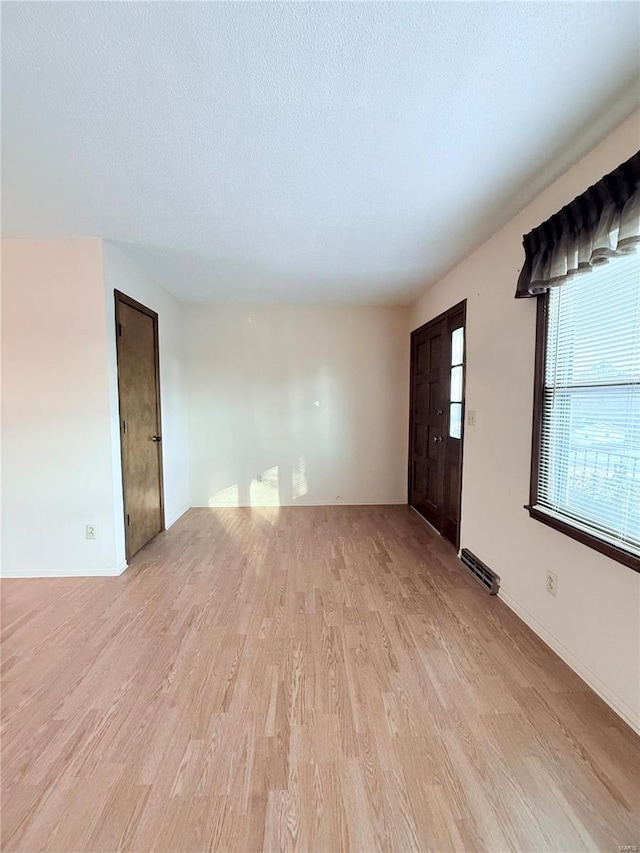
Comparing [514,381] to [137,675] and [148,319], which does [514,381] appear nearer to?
[137,675]

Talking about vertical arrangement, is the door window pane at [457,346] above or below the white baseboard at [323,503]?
above

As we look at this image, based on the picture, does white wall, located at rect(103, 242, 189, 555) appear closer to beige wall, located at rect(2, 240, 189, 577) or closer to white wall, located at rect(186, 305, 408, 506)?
beige wall, located at rect(2, 240, 189, 577)

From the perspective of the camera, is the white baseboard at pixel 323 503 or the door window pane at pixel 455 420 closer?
the door window pane at pixel 455 420

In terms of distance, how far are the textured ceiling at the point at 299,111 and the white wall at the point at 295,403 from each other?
194cm

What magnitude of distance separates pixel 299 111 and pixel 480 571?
2.92 metres

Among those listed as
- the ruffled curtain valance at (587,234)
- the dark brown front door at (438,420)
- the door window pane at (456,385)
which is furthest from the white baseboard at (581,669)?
the ruffled curtain valance at (587,234)

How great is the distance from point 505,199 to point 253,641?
2902 millimetres

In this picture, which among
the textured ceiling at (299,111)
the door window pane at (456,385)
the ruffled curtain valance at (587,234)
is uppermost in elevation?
the textured ceiling at (299,111)

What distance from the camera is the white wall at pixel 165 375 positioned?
104 inches

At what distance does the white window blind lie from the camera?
144 centimetres

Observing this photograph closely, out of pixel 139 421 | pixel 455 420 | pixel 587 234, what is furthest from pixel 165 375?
pixel 587 234

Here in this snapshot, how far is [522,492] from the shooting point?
215 centimetres

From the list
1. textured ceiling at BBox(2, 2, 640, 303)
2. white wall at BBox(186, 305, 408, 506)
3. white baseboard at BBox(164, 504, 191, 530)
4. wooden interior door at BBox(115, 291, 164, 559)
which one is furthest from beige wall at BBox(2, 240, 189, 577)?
white wall at BBox(186, 305, 408, 506)

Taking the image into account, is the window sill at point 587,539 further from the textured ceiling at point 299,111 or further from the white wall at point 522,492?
the textured ceiling at point 299,111
